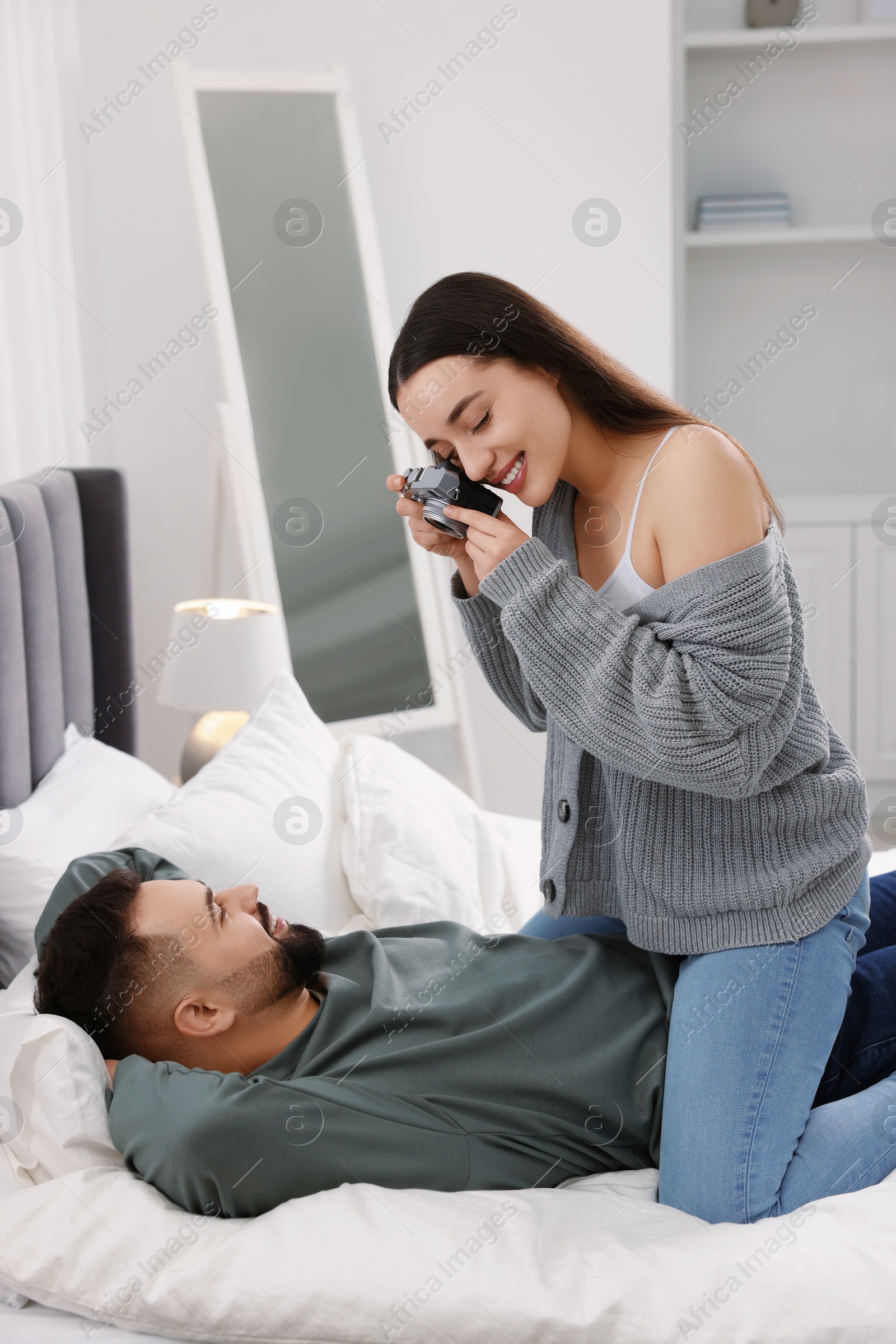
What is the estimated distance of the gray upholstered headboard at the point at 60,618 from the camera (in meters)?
1.57

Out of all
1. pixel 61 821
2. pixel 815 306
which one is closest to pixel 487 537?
pixel 61 821

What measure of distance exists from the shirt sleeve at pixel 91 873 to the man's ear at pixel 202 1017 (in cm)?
17

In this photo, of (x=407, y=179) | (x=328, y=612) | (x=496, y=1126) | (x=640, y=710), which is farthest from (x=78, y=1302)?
(x=407, y=179)

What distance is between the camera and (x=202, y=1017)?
1034mm

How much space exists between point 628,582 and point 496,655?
0.76 ft

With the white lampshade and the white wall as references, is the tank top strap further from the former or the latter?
the white wall

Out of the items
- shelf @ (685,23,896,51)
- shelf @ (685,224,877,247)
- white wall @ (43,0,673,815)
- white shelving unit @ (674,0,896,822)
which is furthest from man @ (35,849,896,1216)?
shelf @ (685,23,896,51)

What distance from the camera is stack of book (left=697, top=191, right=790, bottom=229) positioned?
10.0 feet

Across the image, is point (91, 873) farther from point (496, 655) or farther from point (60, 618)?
point (60, 618)

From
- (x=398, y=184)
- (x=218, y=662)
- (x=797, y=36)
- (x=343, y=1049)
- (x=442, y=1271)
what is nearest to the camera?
(x=442, y=1271)

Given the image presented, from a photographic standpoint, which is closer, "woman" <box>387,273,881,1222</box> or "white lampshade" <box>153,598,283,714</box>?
"woman" <box>387,273,881,1222</box>

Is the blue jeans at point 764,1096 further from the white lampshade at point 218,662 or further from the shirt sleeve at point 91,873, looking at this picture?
the white lampshade at point 218,662

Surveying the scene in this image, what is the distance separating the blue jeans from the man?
74 mm

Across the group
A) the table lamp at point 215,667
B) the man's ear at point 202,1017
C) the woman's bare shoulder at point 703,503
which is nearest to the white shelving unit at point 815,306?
the table lamp at point 215,667
